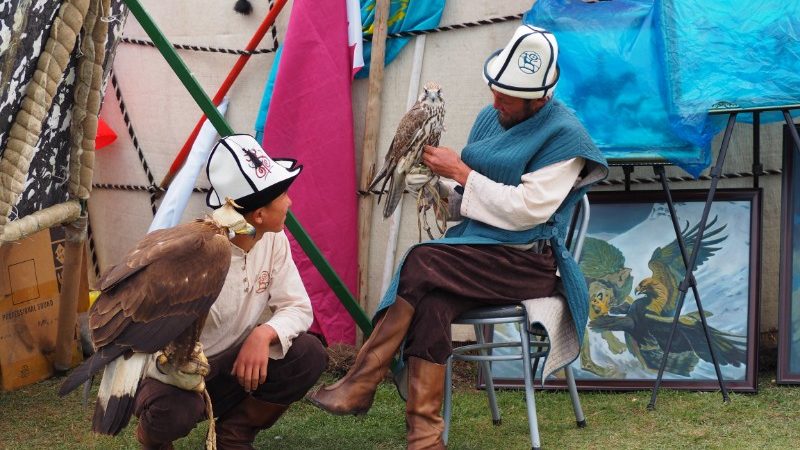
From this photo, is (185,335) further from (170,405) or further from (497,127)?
(497,127)

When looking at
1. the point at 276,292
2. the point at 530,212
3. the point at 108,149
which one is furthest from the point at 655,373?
the point at 108,149

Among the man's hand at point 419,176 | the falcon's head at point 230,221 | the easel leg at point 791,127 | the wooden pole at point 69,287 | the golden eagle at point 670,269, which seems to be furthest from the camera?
the wooden pole at point 69,287

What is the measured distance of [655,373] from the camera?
14.1 feet

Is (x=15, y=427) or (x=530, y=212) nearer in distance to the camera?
(x=530, y=212)

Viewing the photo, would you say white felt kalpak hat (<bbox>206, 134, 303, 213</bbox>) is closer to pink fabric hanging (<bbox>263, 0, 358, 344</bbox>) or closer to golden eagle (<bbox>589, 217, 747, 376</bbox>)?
pink fabric hanging (<bbox>263, 0, 358, 344</bbox>)

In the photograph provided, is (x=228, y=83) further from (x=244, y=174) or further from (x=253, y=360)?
(x=253, y=360)

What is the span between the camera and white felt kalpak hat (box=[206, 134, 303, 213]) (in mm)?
3131

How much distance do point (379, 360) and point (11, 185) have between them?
1.41 meters

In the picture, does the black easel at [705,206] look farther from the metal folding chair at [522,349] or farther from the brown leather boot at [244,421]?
the brown leather boot at [244,421]

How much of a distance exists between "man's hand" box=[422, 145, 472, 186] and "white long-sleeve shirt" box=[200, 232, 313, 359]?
55cm

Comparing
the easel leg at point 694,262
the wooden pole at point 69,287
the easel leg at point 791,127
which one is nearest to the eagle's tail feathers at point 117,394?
the wooden pole at point 69,287

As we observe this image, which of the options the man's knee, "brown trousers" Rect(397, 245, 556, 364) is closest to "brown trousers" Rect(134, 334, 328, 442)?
the man's knee

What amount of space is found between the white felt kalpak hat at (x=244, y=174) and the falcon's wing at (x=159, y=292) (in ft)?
0.83

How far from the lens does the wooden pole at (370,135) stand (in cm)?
471
